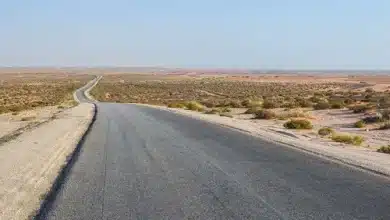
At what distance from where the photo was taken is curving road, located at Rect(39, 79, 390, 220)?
8.59 metres

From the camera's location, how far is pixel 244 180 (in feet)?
37.4

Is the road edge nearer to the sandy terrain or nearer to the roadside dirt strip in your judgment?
the roadside dirt strip

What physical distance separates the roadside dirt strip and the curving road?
531 millimetres

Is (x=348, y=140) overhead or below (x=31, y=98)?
overhead

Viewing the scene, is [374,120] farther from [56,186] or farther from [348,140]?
[56,186]

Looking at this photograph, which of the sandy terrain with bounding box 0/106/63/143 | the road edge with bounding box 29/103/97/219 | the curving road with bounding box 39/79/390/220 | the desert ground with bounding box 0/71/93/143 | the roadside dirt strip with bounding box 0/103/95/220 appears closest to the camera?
the curving road with bounding box 39/79/390/220

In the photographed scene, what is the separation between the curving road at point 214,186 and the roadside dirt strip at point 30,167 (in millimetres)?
531

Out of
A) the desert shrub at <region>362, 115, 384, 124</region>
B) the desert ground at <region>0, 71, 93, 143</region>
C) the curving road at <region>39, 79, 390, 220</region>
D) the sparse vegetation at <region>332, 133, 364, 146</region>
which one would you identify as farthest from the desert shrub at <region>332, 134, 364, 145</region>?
the desert ground at <region>0, 71, 93, 143</region>

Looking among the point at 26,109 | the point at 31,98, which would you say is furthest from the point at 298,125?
the point at 31,98

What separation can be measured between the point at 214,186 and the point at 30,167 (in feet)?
20.6

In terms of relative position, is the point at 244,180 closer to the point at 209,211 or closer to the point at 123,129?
the point at 209,211

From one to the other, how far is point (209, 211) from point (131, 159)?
6800 millimetres

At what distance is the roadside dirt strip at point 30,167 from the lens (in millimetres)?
9844

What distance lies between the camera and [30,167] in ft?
47.9
